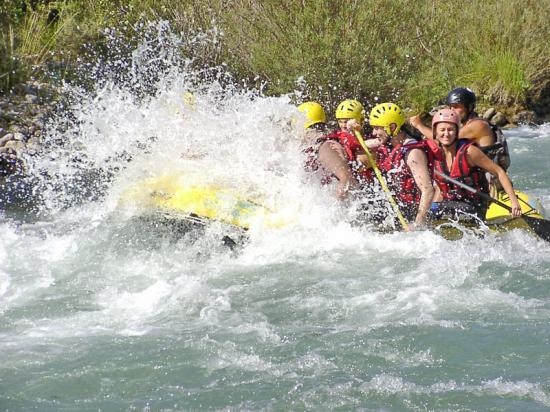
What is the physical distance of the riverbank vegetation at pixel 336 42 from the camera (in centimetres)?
1248

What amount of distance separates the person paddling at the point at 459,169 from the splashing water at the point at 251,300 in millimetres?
326

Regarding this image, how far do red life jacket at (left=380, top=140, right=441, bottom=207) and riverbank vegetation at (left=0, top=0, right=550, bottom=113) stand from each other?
5296 millimetres

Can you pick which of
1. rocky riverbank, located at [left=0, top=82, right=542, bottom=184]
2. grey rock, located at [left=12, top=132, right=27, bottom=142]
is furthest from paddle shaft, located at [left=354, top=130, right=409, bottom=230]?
grey rock, located at [left=12, top=132, right=27, bottom=142]

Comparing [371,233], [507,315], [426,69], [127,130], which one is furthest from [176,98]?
[426,69]

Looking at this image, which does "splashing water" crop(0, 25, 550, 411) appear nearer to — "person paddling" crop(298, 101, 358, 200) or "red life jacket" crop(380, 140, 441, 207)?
"person paddling" crop(298, 101, 358, 200)

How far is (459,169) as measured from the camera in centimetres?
700

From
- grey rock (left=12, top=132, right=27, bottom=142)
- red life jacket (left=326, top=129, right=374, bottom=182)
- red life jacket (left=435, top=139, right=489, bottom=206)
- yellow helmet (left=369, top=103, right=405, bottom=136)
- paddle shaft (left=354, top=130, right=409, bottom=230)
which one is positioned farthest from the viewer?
grey rock (left=12, top=132, right=27, bottom=142)

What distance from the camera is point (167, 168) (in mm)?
8219

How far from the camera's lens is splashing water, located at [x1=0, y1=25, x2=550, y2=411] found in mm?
4812

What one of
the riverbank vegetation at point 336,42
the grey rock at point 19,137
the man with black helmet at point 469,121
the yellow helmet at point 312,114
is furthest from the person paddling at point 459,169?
the grey rock at point 19,137

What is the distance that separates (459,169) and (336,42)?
5.80m

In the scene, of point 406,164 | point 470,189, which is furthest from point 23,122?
point 470,189

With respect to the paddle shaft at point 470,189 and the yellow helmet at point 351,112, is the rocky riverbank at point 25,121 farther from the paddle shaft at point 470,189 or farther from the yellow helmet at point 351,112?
the paddle shaft at point 470,189

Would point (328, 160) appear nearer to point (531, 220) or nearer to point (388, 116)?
point (388, 116)
